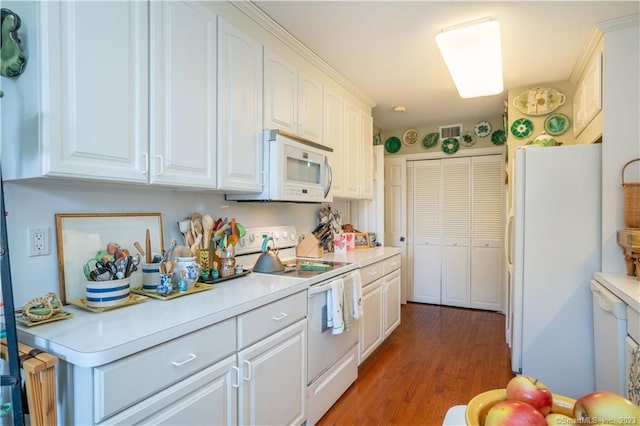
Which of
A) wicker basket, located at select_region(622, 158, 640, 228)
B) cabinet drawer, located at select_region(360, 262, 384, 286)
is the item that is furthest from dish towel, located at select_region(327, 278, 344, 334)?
wicker basket, located at select_region(622, 158, 640, 228)

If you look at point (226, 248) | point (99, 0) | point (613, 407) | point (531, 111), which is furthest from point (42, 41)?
point (531, 111)

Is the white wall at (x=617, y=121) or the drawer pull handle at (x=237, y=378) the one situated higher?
the white wall at (x=617, y=121)

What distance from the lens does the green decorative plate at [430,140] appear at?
183 inches

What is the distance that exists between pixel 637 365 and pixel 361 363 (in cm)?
178

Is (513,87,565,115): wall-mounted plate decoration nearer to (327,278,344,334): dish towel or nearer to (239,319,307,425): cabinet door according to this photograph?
(327,278,344,334): dish towel

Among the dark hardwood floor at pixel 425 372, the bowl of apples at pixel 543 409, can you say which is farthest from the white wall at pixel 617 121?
the bowl of apples at pixel 543 409

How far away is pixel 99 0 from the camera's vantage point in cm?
129

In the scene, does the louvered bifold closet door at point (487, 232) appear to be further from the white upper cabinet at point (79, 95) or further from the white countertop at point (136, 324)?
the white upper cabinet at point (79, 95)

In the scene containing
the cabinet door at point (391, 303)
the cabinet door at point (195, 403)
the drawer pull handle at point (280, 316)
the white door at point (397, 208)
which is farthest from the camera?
the white door at point (397, 208)

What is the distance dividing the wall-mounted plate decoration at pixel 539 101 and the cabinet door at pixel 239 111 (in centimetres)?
254

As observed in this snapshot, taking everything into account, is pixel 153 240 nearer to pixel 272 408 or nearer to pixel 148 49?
pixel 148 49

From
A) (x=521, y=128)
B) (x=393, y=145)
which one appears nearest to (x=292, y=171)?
(x=521, y=128)

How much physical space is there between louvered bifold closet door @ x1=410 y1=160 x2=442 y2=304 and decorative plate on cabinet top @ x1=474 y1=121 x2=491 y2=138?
60 cm

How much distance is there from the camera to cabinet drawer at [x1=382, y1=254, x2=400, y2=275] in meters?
3.18
